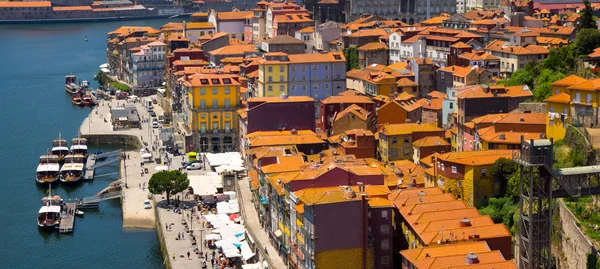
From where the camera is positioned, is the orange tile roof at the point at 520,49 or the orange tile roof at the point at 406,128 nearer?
the orange tile roof at the point at 406,128

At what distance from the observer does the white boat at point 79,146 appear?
55.7m

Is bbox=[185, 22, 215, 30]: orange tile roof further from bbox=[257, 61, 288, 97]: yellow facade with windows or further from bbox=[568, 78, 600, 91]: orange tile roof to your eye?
bbox=[568, 78, 600, 91]: orange tile roof

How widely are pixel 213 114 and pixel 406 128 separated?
503 inches

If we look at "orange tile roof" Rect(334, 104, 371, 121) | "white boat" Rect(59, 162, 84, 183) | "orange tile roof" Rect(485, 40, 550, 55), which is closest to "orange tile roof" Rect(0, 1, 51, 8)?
"white boat" Rect(59, 162, 84, 183)

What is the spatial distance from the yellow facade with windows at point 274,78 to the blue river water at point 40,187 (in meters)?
8.31

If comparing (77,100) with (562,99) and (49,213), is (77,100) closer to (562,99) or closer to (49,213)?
(49,213)

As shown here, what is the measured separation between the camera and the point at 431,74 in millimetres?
55000

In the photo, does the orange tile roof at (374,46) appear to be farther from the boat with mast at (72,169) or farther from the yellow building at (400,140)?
the yellow building at (400,140)

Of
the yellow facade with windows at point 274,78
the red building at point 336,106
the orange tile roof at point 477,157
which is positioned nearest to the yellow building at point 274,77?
the yellow facade with windows at point 274,78

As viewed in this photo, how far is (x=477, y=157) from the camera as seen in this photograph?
36750 mm

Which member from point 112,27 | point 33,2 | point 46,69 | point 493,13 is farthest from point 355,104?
point 33,2

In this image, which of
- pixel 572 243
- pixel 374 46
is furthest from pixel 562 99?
pixel 374 46

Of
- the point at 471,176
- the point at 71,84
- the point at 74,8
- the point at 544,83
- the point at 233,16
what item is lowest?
the point at 71,84

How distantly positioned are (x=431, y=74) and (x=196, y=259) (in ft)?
68.9
